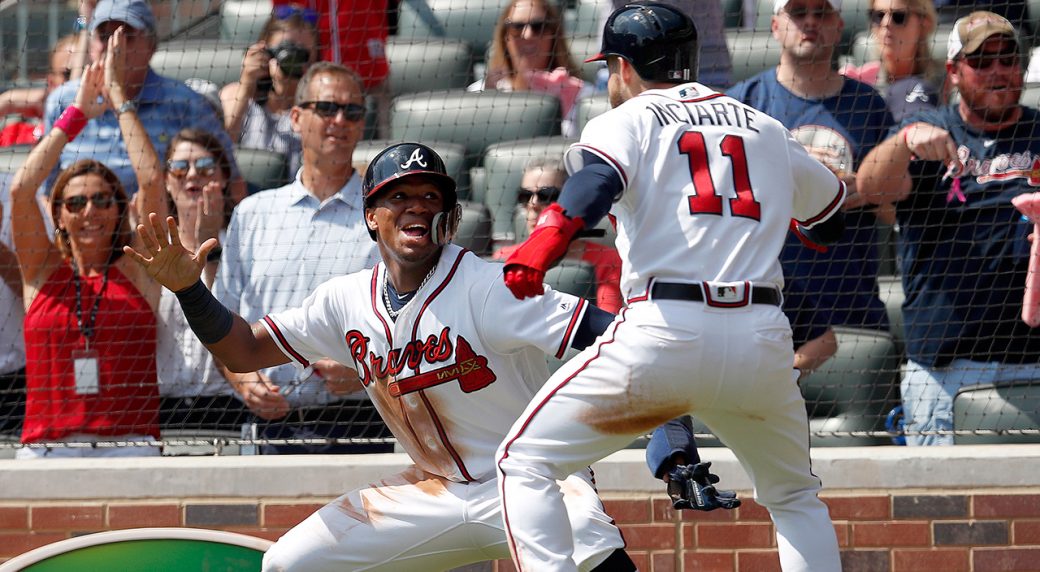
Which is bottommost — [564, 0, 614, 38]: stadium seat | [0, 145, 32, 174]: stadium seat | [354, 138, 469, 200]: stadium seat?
[0, 145, 32, 174]: stadium seat

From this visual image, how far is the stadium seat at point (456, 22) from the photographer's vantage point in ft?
24.4

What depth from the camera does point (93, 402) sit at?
498cm

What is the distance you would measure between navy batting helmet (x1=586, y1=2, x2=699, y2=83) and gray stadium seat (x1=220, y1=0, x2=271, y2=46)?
4.52m

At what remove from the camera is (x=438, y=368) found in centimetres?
357

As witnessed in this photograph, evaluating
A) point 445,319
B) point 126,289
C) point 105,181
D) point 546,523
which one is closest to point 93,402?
point 126,289

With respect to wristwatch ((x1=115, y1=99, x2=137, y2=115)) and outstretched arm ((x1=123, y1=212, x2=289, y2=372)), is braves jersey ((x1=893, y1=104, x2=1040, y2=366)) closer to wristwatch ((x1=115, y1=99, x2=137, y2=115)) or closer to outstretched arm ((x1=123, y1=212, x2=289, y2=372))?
outstretched arm ((x1=123, y1=212, x2=289, y2=372))

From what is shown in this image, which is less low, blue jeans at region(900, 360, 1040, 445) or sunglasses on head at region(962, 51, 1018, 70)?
sunglasses on head at region(962, 51, 1018, 70)

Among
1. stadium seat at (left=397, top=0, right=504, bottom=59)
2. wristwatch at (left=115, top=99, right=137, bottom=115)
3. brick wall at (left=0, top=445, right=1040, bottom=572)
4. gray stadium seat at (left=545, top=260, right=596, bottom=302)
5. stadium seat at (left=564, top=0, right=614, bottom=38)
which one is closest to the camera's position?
brick wall at (left=0, top=445, right=1040, bottom=572)

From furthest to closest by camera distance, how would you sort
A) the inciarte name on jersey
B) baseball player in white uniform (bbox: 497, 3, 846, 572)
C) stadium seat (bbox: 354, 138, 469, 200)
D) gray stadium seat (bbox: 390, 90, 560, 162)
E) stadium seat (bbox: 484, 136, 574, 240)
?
gray stadium seat (bbox: 390, 90, 560, 162), stadium seat (bbox: 354, 138, 469, 200), stadium seat (bbox: 484, 136, 574, 240), the inciarte name on jersey, baseball player in white uniform (bbox: 497, 3, 846, 572)

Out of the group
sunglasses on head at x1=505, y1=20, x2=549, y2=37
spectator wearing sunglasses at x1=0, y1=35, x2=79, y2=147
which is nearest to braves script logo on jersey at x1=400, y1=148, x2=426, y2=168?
sunglasses on head at x1=505, y1=20, x2=549, y2=37

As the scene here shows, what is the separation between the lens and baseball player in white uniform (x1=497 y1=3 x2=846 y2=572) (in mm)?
3080

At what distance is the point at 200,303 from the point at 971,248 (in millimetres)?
2662

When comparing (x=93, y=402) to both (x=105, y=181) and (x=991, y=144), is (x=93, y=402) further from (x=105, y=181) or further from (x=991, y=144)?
(x=991, y=144)

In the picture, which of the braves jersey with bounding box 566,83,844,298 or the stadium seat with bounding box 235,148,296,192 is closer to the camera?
the braves jersey with bounding box 566,83,844,298
